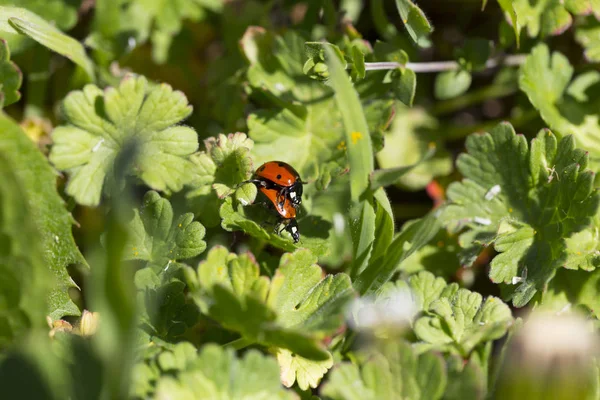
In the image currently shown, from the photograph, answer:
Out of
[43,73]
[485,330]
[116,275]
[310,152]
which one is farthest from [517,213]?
[43,73]

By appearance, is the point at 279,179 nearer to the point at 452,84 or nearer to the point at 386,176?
the point at 386,176

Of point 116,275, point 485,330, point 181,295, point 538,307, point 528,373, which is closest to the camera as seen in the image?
point 116,275

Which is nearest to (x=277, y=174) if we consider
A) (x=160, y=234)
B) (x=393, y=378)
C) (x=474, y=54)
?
(x=160, y=234)

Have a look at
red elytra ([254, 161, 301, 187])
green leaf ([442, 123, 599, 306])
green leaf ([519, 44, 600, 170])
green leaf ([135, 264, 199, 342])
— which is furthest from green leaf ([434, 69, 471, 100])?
green leaf ([135, 264, 199, 342])

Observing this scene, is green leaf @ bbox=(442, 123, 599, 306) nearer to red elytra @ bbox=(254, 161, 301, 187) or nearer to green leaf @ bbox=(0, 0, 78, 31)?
red elytra @ bbox=(254, 161, 301, 187)

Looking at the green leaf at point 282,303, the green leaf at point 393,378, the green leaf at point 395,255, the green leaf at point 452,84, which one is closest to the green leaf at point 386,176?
the green leaf at point 395,255

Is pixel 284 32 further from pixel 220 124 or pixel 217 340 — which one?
pixel 217 340
